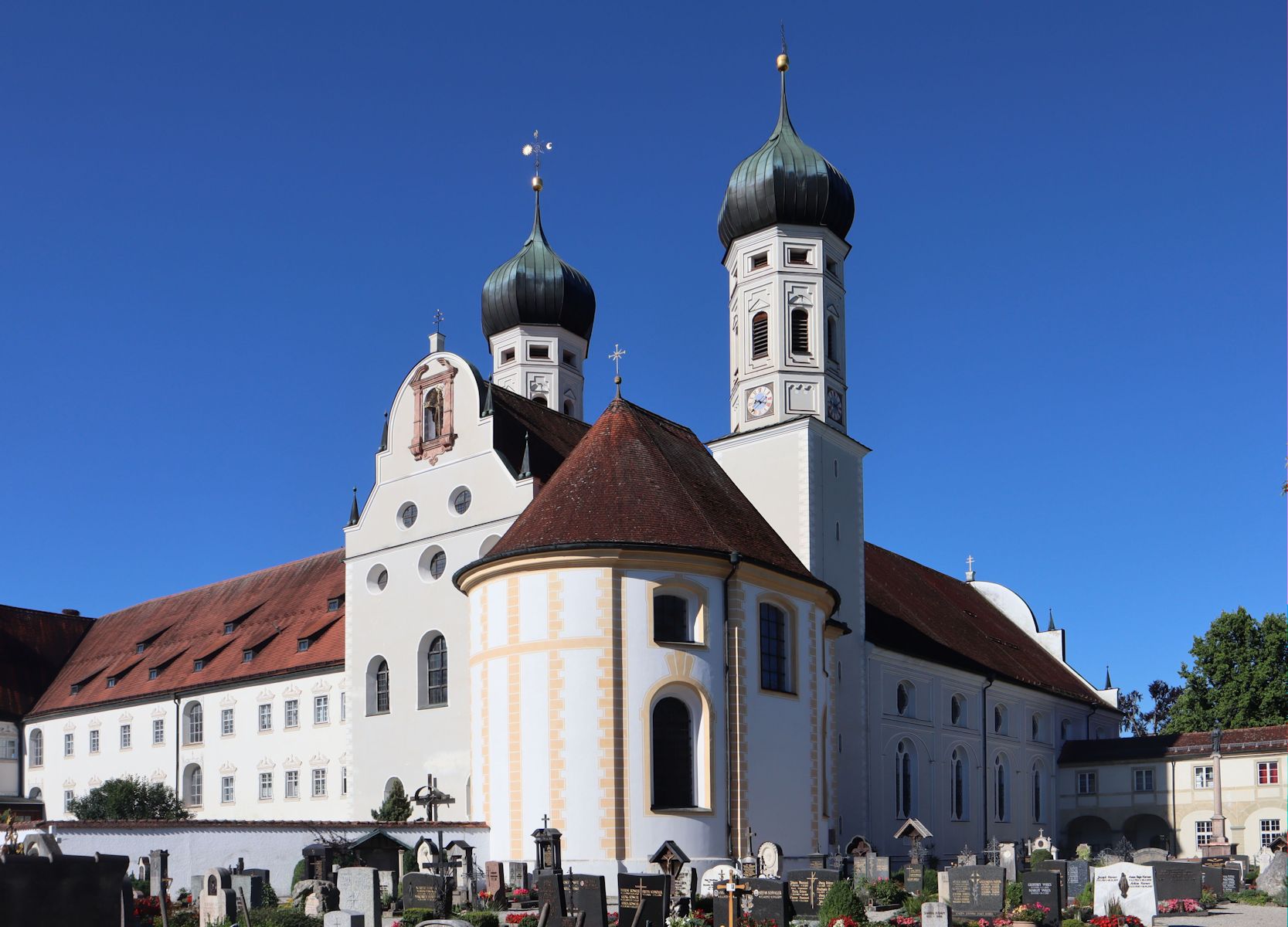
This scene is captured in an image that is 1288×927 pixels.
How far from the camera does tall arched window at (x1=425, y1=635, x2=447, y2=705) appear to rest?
37469 millimetres

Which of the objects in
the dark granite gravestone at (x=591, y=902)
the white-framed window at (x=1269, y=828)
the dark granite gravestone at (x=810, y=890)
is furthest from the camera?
the white-framed window at (x=1269, y=828)

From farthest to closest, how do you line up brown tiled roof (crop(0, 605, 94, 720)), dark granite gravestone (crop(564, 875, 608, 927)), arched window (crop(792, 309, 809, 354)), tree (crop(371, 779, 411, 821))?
brown tiled roof (crop(0, 605, 94, 720))
arched window (crop(792, 309, 809, 354))
tree (crop(371, 779, 411, 821))
dark granite gravestone (crop(564, 875, 608, 927))

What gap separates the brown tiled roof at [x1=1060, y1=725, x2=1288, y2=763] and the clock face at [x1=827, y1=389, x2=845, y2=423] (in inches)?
746

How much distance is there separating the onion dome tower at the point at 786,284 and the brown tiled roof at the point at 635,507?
243 inches

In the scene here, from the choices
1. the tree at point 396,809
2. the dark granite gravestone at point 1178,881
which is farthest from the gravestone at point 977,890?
the tree at point 396,809

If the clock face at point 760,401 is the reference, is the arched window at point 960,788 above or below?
below

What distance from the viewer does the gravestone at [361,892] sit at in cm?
2028

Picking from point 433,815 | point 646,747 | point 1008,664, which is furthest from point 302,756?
point 1008,664

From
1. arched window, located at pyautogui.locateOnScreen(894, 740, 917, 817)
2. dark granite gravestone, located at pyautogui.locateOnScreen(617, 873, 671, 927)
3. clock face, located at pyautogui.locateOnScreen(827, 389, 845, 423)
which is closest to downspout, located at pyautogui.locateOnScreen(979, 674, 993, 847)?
arched window, located at pyautogui.locateOnScreen(894, 740, 917, 817)

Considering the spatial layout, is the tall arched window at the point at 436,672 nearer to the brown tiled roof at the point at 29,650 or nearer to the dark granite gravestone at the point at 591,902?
the dark granite gravestone at the point at 591,902

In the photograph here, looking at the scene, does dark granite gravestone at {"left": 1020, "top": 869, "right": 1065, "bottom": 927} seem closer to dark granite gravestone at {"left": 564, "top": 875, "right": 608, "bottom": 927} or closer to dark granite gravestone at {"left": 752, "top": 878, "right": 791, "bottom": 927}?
dark granite gravestone at {"left": 752, "top": 878, "right": 791, "bottom": 927}

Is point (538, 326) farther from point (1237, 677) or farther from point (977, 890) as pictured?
point (977, 890)

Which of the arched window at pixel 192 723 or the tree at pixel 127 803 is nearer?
the tree at pixel 127 803

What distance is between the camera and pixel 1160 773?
50062 millimetres
